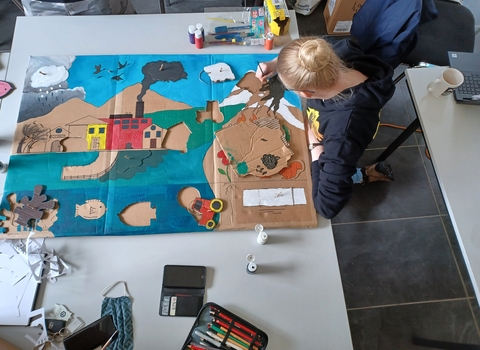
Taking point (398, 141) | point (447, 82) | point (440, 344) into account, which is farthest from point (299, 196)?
point (440, 344)

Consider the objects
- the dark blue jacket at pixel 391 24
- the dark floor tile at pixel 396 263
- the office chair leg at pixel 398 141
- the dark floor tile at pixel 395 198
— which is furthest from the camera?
the dark floor tile at pixel 395 198

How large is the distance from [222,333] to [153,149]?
0.68m

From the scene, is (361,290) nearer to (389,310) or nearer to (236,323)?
(389,310)

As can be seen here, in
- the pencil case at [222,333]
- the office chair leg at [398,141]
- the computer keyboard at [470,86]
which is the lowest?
the pencil case at [222,333]

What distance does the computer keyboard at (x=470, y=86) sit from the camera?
4.49ft

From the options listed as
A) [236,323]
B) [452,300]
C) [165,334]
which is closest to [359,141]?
[236,323]

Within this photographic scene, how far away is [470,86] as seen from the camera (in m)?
1.38

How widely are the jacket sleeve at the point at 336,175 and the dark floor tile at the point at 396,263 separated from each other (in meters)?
0.80

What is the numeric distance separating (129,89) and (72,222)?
0.56 metres

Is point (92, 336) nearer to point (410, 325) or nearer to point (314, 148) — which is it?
point (314, 148)

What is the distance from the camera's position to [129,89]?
4.27ft

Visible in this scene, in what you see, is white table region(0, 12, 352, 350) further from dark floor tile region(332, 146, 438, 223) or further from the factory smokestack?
dark floor tile region(332, 146, 438, 223)

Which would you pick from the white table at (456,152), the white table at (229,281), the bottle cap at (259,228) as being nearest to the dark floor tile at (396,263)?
the white table at (456,152)

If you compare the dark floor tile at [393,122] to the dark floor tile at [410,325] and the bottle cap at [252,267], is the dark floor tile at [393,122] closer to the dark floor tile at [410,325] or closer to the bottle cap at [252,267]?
the dark floor tile at [410,325]
